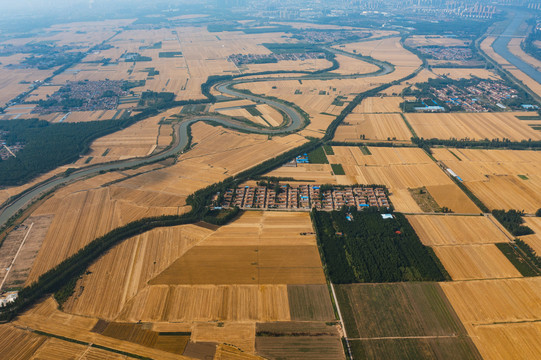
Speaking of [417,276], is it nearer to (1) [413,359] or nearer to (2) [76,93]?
(1) [413,359]

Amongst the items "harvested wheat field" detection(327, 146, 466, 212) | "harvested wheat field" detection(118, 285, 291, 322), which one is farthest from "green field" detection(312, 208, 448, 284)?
"harvested wheat field" detection(118, 285, 291, 322)

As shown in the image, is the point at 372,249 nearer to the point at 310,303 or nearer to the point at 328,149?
the point at 310,303

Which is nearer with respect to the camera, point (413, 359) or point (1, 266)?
point (413, 359)

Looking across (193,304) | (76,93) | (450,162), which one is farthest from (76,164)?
(450,162)

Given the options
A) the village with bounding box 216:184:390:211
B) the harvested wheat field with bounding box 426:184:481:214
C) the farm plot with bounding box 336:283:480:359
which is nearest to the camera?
the farm plot with bounding box 336:283:480:359

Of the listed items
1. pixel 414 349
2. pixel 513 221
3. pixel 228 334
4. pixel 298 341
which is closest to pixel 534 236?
pixel 513 221

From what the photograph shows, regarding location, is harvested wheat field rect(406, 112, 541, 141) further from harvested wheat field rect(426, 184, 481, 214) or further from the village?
the village

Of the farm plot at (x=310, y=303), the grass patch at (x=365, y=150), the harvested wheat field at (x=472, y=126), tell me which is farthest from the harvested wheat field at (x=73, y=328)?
the harvested wheat field at (x=472, y=126)

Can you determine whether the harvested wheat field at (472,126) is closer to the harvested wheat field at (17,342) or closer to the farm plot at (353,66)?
the farm plot at (353,66)
